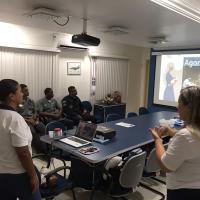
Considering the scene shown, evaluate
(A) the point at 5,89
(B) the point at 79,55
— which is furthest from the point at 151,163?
(B) the point at 79,55

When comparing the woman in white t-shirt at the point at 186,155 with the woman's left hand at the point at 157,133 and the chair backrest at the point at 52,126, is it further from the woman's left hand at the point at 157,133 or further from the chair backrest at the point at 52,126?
the chair backrest at the point at 52,126

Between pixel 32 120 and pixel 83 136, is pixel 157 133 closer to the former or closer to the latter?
pixel 83 136

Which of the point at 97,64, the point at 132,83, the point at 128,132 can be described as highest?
the point at 97,64

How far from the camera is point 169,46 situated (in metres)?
6.93

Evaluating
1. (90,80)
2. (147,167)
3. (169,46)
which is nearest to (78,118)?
(90,80)

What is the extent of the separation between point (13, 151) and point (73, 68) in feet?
15.1

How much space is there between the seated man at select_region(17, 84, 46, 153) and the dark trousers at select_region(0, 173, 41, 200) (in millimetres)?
2437

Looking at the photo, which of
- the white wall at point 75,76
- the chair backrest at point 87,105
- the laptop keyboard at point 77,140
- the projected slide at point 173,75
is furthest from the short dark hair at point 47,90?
the projected slide at point 173,75

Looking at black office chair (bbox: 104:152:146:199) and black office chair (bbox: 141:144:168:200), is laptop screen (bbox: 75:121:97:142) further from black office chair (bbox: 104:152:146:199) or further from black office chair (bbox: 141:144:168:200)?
black office chair (bbox: 141:144:168:200)

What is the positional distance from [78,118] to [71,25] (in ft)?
6.74

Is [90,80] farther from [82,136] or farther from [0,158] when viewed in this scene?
[0,158]

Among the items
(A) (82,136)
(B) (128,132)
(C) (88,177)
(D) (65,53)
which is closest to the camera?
(C) (88,177)

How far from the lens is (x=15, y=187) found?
5.80 ft

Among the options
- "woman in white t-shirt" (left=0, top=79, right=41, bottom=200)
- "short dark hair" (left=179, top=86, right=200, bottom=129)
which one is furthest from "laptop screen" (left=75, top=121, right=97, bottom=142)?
"short dark hair" (left=179, top=86, right=200, bottom=129)
